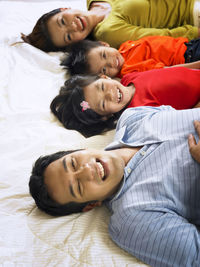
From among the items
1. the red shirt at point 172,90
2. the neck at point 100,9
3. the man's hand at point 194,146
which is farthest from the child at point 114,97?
the neck at point 100,9

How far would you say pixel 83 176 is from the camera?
38.3 inches

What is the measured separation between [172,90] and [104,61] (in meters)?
0.53

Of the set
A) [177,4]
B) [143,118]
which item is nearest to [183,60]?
[177,4]

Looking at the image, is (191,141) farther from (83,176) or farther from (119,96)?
(119,96)

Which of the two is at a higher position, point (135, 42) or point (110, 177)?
point (135, 42)

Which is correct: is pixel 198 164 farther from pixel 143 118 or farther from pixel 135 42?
pixel 135 42

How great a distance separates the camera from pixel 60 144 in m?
1.28

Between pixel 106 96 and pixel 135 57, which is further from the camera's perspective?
pixel 135 57

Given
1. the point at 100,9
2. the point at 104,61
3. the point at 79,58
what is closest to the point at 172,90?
the point at 104,61

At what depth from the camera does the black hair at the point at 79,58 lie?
1.78 meters

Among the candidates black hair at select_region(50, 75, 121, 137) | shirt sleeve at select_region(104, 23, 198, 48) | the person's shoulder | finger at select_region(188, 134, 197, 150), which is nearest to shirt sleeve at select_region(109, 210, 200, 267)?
finger at select_region(188, 134, 197, 150)

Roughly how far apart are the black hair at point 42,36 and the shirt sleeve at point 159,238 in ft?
5.00

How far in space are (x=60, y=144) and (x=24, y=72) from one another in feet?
2.56

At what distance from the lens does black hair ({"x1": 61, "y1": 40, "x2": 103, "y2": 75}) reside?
178cm
